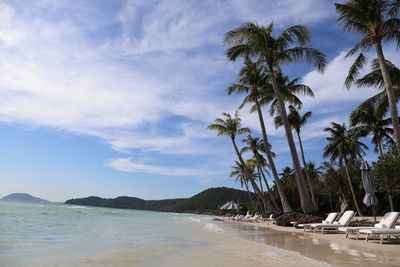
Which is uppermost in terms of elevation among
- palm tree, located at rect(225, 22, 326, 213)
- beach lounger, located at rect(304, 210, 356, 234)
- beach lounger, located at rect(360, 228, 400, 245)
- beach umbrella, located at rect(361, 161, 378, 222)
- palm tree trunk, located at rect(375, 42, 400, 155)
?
palm tree, located at rect(225, 22, 326, 213)

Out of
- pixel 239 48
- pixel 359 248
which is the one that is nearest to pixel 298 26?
pixel 239 48

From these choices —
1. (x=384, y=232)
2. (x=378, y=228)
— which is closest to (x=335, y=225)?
(x=378, y=228)

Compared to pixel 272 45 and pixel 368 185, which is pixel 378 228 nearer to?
pixel 368 185

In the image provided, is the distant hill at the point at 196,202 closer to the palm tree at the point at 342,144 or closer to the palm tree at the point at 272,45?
the palm tree at the point at 342,144

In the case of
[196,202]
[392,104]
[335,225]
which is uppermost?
[196,202]

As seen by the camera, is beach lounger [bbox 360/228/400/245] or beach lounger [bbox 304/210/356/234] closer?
beach lounger [bbox 360/228/400/245]

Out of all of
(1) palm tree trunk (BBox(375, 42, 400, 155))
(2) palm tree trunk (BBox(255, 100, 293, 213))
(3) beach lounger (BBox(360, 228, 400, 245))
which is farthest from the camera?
(2) palm tree trunk (BBox(255, 100, 293, 213))

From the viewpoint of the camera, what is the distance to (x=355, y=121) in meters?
30.0

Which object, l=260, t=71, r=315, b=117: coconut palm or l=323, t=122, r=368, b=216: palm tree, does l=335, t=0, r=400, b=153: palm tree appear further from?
l=323, t=122, r=368, b=216: palm tree

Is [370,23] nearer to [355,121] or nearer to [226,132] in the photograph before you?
[355,121]

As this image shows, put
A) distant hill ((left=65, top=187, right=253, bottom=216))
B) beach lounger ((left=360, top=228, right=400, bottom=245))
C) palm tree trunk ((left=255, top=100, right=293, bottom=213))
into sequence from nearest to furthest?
beach lounger ((left=360, top=228, right=400, bottom=245))
palm tree trunk ((left=255, top=100, right=293, bottom=213))
distant hill ((left=65, top=187, right=253, bottom=216))

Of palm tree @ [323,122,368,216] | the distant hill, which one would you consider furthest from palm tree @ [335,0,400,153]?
the distant hill

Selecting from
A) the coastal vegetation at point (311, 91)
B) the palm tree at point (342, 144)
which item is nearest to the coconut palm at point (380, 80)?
the coastal vegetation at point (311, 91)

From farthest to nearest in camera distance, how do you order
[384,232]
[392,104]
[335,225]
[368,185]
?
[335,225], [368,185], [392,104], [384,232]
